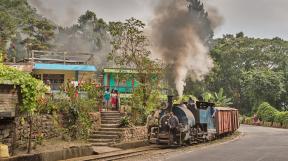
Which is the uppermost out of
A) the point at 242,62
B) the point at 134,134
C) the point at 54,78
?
the point at 242,62

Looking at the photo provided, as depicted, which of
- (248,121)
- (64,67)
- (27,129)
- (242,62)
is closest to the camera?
(27,129)

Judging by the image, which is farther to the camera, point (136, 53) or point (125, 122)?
point (136, 53)

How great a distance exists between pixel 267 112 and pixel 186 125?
3257 centimetres

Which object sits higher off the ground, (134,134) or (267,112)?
(267,112)

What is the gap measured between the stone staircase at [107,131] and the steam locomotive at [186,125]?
1.95 m

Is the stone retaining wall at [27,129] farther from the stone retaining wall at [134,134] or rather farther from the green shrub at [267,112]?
the green shrub at [267,112]

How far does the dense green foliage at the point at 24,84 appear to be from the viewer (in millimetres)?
14597

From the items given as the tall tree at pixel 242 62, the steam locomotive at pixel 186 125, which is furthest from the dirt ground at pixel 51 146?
the tall tree at pixel 242 62

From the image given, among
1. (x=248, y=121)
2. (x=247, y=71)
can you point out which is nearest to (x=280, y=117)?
(x=248, y=121)

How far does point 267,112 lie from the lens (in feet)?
170

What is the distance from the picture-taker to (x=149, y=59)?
2775cm

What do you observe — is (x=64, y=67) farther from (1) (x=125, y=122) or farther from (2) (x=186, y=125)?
(2) (x=186, y=125)

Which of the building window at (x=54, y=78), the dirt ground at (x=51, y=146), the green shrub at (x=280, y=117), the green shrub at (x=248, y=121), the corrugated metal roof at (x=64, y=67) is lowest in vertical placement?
the green shrub at (x=248, y=121)

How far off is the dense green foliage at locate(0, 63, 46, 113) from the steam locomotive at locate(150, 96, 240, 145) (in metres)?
8.02
